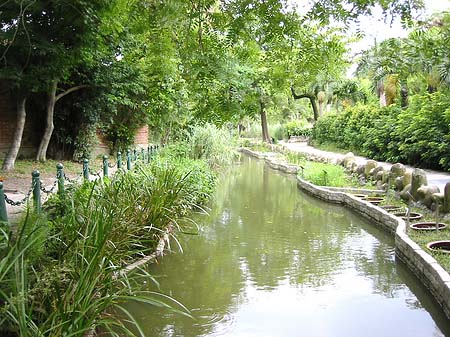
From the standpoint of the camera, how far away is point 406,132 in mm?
16859

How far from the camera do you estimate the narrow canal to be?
5430mm

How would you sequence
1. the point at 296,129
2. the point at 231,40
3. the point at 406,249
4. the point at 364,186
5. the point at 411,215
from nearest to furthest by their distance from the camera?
the point at 231,40, the point at 406,249, the point at 411,215, the point at 364,186, the point at 296,129

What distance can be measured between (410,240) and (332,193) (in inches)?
221

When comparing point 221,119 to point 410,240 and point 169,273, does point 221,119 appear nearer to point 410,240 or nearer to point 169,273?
point 169,273

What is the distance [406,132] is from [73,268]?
15.0m

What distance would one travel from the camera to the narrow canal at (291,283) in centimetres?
543

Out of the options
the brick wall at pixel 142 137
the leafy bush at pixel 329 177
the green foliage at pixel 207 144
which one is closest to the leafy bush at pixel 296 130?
the green foliage at pixel 207 144

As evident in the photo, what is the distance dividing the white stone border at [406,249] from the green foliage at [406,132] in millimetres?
3261

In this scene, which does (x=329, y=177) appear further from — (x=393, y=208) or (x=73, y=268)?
(x=73, y=268)

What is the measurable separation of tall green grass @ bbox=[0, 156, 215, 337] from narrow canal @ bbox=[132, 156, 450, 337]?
83 cm

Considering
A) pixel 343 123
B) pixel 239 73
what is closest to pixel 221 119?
pixel 239 73

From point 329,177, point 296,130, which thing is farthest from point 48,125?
point 296,130

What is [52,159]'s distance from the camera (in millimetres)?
15789

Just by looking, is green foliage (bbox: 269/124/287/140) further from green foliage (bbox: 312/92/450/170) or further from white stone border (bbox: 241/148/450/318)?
white stone border (bbox: 241/148/450/318)
